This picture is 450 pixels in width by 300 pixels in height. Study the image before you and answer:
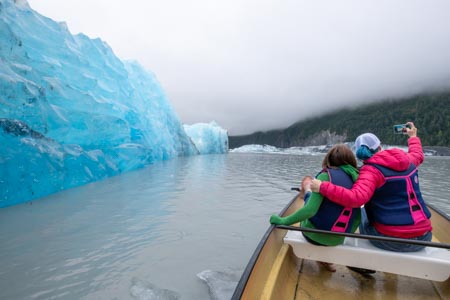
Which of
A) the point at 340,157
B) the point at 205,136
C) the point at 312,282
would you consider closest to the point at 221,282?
the point at 312,282

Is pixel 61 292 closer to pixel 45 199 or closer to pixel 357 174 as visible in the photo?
pixel 357 174

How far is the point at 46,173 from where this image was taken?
8523mm

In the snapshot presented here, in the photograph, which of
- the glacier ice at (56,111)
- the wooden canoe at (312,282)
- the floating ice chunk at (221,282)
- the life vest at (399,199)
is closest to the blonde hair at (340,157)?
the life vest at (399,199)

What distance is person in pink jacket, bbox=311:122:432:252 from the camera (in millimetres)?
1989

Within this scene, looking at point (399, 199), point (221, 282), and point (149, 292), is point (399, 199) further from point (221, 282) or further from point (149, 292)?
point (149, 292)

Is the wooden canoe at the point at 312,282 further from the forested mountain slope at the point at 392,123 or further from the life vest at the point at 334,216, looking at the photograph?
the forested mountain slope at the point at 392,123

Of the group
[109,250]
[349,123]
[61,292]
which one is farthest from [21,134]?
[349,123]

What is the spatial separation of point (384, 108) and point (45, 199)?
138 metres

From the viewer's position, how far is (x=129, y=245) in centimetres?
440

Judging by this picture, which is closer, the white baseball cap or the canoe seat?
the canoe seat

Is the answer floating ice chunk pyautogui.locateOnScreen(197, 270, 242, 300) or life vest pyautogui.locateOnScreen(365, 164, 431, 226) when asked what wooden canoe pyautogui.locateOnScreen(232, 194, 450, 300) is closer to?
life vest pyautogui.locateOnScreen(365, 164, 431, 226)

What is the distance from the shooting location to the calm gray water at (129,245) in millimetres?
3123

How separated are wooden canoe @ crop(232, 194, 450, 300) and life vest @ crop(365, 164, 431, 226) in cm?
65

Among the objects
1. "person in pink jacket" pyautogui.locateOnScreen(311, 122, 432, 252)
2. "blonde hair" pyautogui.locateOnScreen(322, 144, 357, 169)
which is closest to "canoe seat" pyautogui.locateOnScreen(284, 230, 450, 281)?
"person in pink jacket" pyautogui.locateOnScreen(311, 122, 432, 252)
